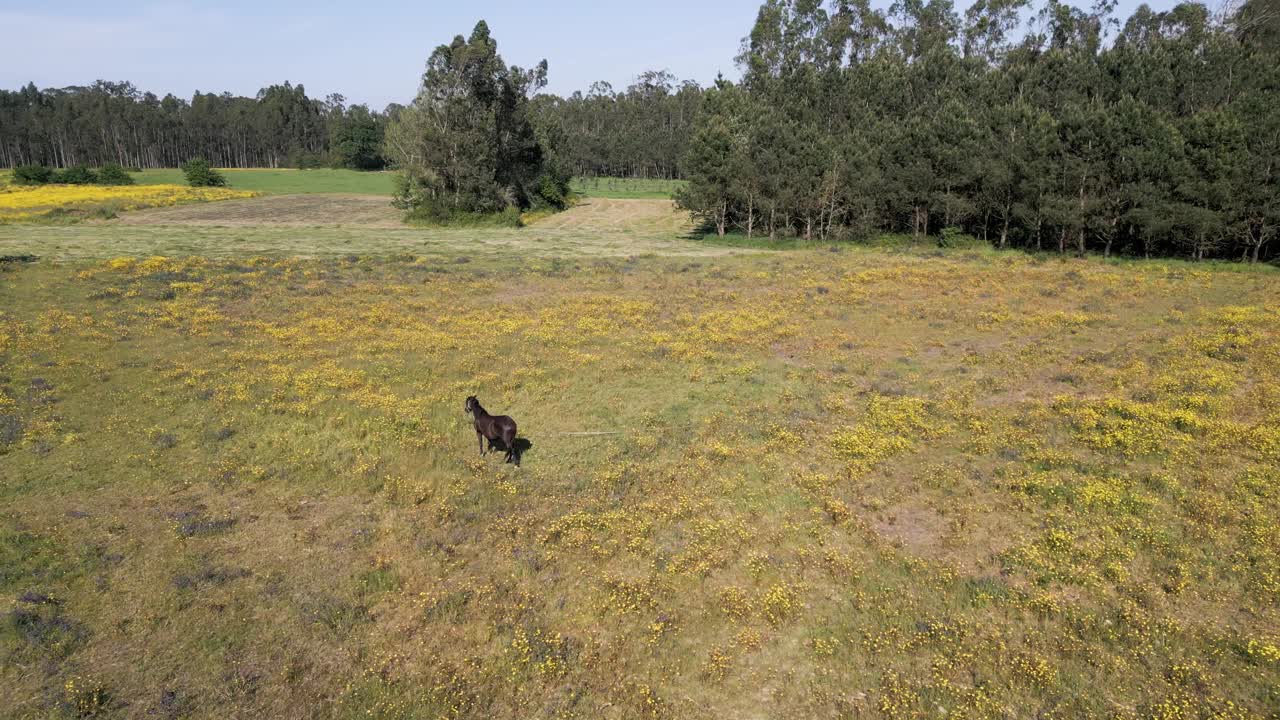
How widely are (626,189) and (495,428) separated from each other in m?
118

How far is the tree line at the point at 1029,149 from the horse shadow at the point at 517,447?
47.2 meters

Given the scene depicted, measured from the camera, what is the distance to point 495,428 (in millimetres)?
15203

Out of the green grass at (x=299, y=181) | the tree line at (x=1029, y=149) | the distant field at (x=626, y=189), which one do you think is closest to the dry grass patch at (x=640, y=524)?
the tree line at (x=1029, y=149)

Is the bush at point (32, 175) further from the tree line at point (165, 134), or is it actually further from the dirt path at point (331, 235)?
the tree line at point (165, 134)

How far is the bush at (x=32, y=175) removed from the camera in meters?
106

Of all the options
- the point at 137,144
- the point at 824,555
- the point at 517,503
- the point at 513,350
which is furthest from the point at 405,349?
the point at 137,144

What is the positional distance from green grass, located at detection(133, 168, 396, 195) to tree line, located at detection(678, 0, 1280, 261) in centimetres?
6780

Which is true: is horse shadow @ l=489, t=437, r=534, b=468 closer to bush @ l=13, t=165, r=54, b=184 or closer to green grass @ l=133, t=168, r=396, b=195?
green grass @ l=133, t=168, r=396, b=195

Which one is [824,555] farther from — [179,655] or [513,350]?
[513,350]

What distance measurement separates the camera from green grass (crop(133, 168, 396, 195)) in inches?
4653

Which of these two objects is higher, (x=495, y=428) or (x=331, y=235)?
(x=331, y=235)

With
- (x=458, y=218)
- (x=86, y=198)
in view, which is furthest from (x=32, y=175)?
(x=458, y=218)

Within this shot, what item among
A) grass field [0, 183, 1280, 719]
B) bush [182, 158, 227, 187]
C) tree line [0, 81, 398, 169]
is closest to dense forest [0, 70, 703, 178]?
tree line [0, 81, 398, 169]

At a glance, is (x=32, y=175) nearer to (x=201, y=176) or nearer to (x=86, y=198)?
(x=201, y=176)
